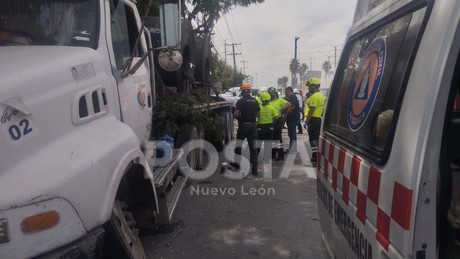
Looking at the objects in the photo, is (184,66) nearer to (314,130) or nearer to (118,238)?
(314,130)

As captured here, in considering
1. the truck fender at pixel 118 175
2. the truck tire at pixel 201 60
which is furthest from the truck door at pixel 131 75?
the truck tire at pixel 201 60

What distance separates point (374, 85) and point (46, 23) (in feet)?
7.07

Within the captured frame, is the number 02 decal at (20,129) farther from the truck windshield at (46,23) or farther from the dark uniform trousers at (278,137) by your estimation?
the dark uniform trousers at (278,137)

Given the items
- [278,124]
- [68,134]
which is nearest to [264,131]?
[278,124]

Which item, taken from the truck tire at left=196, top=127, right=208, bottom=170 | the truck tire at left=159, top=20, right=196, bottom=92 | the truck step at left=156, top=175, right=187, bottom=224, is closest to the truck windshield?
the truck step at left=156, top=175, right=187, bottom=224

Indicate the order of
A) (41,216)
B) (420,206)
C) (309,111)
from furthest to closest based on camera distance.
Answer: (309,111)
(41,216)
(420,206)

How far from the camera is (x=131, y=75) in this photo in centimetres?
359

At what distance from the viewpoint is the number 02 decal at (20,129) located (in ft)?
6.36

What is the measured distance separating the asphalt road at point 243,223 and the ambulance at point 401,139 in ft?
5.51

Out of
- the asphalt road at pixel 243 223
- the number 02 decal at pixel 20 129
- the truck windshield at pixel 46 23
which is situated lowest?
the asphalt road at pixel 243 223

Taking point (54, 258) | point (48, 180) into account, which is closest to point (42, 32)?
point (48, 180)

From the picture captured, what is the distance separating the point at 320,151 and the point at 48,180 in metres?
2.01

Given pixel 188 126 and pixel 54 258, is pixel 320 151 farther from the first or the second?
pixel 188 126

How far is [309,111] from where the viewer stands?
855cm
